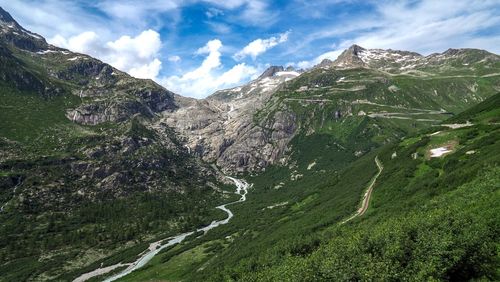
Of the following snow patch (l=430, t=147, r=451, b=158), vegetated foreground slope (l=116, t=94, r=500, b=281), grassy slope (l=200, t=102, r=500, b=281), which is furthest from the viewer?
snow patch (l=430, t=147, r=451, b=158)

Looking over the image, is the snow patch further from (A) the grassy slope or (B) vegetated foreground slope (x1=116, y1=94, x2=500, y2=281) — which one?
(A) the grassy slope

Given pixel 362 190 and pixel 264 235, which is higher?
pixel 362 190

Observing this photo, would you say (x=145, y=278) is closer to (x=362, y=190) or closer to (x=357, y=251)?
(x=362, y=190)

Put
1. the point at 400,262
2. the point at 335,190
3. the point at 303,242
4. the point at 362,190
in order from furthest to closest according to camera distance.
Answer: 1. the point at 335,190
2. the point at 362,190
3. the point at 303,242
4. the point at 400,262

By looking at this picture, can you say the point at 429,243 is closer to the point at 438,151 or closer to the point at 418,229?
the point at 418,229

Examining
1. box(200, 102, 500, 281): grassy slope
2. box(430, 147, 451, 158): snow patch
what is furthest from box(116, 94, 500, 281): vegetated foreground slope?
box(430, 147, 451, 158): snow patch

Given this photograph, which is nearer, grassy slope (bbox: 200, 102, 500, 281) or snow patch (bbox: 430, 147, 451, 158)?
grassy slope (bbox: 200, 102, 500, 281)

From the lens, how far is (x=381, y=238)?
205ft

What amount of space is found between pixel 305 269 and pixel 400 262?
1540 cm

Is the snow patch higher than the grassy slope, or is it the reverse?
the snow patch

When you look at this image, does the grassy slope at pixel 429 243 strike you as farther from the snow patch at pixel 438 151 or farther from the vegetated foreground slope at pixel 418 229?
the snow patch at pixel 438 151

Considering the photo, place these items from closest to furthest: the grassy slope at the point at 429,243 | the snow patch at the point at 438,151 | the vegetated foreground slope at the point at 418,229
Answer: the grassy slope at the point at 429,243, the vegetated foreground slope at the point at 418,229, the snow patch at the point at 438,151

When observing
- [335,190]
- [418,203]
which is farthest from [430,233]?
[335,190]

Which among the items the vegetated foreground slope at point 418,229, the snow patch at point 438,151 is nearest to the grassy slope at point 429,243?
the vegetated foreground slope at point 418,229
